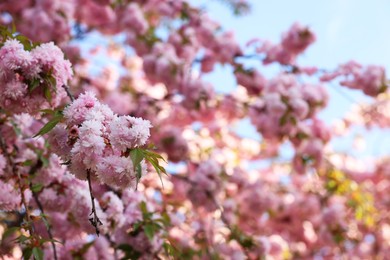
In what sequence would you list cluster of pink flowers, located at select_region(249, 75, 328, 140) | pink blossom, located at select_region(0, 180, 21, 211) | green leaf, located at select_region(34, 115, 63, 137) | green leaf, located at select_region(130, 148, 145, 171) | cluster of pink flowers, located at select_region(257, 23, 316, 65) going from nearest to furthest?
1. green leaf, located at select_region(130, 148, 145, 171)
2. green leaf, located at select_region(34, 115, 63, 137)
3. pink blossom, located at select_region(0, 180, 21, 211)
4. cluster of pink flowers, located at select_region(249, 75, 328, 140)
5. cluster of pink flowers, located at select_region(257, 23, 316, 65)

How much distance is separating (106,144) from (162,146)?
2.46m

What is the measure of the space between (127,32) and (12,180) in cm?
251

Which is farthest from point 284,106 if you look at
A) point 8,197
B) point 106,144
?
point 106,144

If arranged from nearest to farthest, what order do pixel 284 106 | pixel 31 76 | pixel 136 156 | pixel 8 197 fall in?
pixel 136 156
pixel 31 76
pixel 8 197
pixel 284 106

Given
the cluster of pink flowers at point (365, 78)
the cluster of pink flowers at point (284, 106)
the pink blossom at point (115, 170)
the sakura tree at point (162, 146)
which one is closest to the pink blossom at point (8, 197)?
the sakura tree at point (162, 146)

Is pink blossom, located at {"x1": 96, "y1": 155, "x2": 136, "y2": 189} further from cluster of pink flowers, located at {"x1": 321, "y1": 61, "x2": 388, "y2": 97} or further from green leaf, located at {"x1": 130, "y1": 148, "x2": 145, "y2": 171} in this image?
cluster of pink flowers, located at {"x1": 321, "y1": 61, "x2": 388, "y2": 97}

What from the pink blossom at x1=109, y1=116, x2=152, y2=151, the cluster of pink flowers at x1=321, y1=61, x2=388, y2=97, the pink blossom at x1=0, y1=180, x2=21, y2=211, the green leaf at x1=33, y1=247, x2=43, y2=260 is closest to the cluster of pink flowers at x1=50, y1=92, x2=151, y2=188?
the pink blossom at x1=109, y1=116, x2=152, y2=151

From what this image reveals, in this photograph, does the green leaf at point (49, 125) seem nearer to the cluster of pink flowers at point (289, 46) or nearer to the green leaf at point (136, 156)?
the green leaf at point (136, 156)

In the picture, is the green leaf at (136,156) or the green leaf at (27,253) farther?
the green leaf at (27,253)

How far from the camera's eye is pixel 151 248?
6.98ft

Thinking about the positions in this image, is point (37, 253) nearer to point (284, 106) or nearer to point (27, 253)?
point (27, 253)

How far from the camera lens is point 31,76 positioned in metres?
1.51

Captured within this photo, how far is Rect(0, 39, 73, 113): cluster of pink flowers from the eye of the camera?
59.0 inches

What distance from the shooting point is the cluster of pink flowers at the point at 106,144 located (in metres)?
1.21
